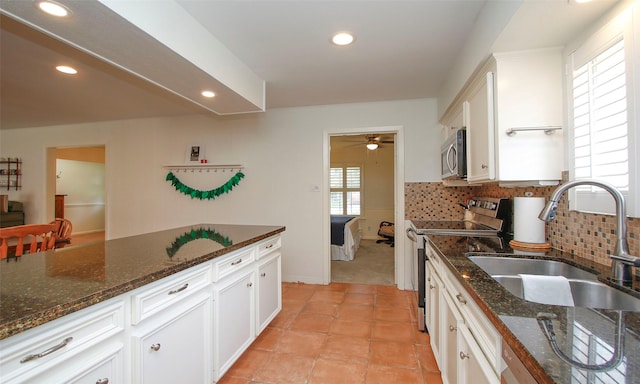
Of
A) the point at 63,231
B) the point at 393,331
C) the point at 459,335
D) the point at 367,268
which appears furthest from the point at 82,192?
the point at 459,335

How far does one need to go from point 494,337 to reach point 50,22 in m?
2.24

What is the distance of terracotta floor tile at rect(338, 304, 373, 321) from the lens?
2.71 metres

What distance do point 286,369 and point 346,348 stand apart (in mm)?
499

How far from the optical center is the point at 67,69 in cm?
255

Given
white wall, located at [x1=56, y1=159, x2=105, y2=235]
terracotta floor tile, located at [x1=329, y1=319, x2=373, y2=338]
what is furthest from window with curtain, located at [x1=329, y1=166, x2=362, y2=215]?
white wall, located at [x1=56, y1=159, x2=105, y2=235]

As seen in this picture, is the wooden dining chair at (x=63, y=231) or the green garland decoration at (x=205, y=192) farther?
the green garland decoration at (x=205, y=192)

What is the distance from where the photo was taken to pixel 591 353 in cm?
63

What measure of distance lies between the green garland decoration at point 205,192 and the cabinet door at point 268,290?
1.72 m

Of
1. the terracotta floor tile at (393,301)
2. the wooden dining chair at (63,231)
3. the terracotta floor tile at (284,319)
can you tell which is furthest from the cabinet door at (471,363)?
the wooden dining chair at (63,231)

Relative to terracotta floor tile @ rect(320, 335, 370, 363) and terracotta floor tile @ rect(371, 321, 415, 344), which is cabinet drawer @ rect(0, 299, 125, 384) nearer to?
terracotta floor tile @ rect(320, 335, 370, 363)

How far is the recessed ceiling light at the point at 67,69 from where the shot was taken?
2.51m

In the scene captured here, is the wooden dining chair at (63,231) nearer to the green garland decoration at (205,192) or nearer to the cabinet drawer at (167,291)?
the green garland decoration at (205,192)

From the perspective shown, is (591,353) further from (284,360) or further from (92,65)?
(92,65)

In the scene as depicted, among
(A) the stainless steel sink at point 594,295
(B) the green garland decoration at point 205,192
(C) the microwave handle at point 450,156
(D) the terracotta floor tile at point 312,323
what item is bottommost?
(D) the terracotta floor tile at point 312,323
